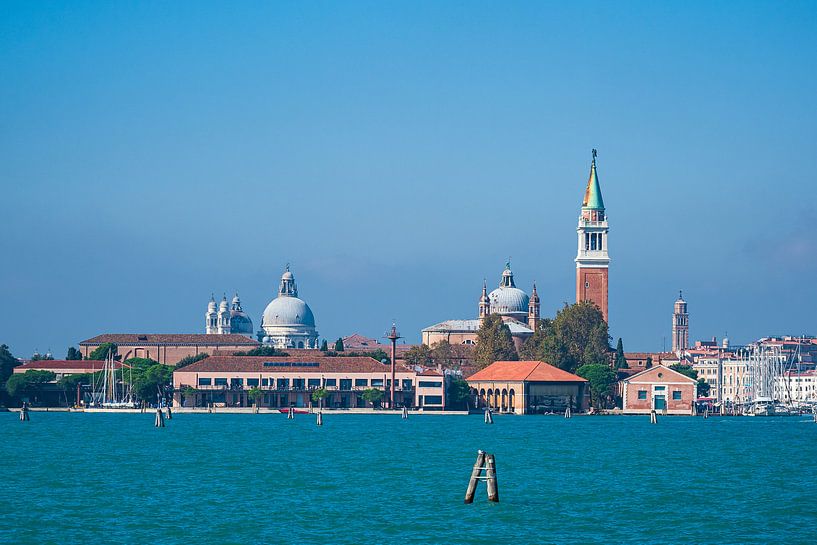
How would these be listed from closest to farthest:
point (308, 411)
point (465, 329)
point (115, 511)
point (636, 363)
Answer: point (115, 511), point (308, 411), point (636, 363), point (465, 329)

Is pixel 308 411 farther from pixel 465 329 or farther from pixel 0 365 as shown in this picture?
pixel 465 329

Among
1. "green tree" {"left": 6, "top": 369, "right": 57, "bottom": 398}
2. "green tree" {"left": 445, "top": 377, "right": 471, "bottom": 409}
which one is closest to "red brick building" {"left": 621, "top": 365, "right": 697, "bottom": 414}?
"green tree" {"left": 445, "top": 377, "right": 471, "bottom": 409}

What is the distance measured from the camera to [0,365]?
11969 cm

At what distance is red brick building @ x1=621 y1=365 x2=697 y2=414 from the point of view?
382ft

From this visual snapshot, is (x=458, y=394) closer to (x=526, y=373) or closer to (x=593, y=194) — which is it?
(x=526, y=373)

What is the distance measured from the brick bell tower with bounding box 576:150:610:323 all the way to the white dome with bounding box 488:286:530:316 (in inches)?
754

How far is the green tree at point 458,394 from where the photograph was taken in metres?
112

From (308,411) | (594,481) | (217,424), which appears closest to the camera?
(594,481)

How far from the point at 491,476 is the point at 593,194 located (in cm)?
10121

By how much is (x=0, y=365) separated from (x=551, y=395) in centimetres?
4124

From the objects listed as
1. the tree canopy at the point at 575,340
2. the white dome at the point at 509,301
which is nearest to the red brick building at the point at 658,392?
the tree canopy at the point at 575,340

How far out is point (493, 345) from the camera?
119375mm

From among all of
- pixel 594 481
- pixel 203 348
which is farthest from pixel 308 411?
pixel 594 481

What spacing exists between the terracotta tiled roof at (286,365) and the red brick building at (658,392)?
713 inches
